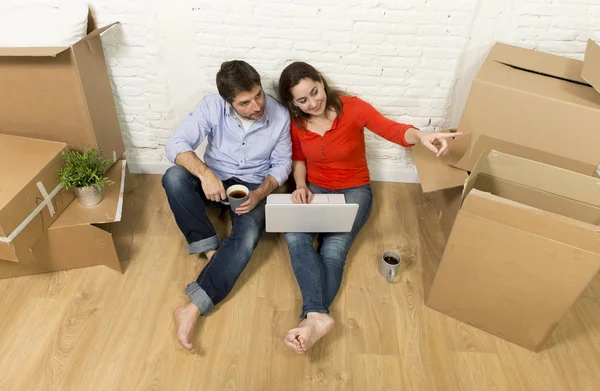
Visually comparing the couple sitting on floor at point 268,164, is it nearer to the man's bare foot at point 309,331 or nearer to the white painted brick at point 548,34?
the man's bare foot at point 309,331

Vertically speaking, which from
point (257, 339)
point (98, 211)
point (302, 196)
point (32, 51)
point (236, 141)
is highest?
point (32, 51)

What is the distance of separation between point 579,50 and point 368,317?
1342 mm

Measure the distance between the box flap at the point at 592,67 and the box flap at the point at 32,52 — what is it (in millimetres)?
1769

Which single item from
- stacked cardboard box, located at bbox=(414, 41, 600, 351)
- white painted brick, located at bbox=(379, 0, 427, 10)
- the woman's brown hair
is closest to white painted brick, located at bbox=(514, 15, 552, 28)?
stacked cardboard box, located at bbox=(414, 41, 600, 351)

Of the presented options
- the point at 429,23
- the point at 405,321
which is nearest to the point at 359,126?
the point at 429,23

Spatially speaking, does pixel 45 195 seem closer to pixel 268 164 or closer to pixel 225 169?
pixel 225 169

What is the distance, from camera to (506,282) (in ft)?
4.83

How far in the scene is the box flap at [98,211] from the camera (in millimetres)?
1703

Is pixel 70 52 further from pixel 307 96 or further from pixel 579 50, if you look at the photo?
pixel 579 50

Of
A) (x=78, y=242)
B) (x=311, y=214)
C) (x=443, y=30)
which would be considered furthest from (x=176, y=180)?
(x=443, y=30)

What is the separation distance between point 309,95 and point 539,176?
2.76ft

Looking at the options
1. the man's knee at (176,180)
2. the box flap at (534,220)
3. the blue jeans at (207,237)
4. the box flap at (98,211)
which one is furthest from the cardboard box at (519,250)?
the box flap at (98,211)

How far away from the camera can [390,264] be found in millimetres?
1768

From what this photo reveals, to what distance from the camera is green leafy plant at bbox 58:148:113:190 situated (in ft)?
5.56
